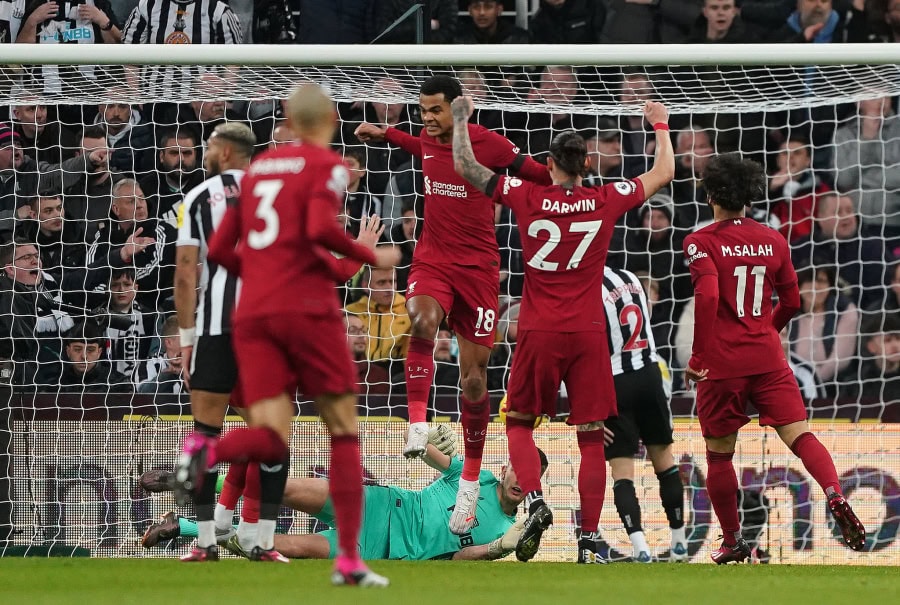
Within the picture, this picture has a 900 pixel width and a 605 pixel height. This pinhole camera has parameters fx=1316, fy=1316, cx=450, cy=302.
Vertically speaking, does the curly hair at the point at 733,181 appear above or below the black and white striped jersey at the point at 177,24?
below

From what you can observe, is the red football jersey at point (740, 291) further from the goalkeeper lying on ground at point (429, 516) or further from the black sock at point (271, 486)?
the black sock at point (271, 486)

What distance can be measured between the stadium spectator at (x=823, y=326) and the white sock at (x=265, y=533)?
574 centimetres

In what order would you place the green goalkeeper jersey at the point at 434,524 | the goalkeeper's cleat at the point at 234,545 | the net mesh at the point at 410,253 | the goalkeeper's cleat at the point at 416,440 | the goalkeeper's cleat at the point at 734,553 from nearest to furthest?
the goalkeeper's cleat at the point at 234,545
the goalkeeper's cleat at the point at 416,440
the goalkeeper's cleat at the point at 734,553
the green goalkeeper jersey at the point at 434,524
the net mesh at the point at 410,253

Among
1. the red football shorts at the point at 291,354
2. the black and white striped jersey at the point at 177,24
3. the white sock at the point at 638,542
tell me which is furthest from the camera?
the black and white striped jersey at the point at 177,24

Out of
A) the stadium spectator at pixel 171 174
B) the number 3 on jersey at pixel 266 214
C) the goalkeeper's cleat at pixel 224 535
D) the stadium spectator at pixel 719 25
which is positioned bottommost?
the goalkeeper's cleat at pixel 224 535

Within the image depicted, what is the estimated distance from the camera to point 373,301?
1045 centimetres

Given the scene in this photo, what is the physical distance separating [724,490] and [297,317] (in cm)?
349

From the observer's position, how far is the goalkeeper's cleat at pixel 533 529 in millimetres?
6668

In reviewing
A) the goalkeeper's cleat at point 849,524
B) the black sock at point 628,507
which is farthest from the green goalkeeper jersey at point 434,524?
the goalkeeper's cleat at point 849,524

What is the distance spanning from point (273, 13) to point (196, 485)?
7990mm

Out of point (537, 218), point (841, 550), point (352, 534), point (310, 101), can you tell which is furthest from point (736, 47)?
point (352, 534)

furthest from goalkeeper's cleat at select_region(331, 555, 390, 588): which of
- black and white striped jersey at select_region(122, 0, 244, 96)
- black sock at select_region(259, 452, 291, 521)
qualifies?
black and white striped jersey at select_region(122, 0, 244, 96)

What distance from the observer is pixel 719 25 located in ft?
40.2

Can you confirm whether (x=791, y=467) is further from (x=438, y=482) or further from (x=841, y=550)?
(x=438, y=482)
